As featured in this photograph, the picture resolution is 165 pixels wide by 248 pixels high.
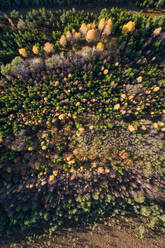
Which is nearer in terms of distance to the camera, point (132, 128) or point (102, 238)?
point (102, 238)

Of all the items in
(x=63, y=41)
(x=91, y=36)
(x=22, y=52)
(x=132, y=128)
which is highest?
(x=91, y=36)

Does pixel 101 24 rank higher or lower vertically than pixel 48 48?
higher

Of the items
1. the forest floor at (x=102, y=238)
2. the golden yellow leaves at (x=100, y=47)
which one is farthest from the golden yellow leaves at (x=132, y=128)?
the forest floor at (x=102, y=238)

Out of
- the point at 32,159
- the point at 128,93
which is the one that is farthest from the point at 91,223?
the point at 128,93

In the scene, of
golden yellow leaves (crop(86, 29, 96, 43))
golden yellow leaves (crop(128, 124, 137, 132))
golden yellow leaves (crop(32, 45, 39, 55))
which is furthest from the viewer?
golden yellow leaves (crop(128, 124, 137, 132))

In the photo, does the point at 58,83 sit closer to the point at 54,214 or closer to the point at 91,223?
the point at 54,214

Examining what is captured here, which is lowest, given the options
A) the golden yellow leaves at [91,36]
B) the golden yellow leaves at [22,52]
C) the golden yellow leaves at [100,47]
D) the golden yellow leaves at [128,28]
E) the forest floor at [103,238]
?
the forest floor at [103,238]

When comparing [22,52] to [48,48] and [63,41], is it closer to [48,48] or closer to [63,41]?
[48,48]

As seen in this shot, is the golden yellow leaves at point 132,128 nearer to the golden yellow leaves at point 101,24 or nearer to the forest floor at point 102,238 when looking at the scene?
the forest floor at point 102,238

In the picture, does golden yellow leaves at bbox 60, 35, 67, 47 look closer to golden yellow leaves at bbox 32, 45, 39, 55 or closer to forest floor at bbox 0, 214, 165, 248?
golden yellow leaves at bbox 32, 45, 39, 55

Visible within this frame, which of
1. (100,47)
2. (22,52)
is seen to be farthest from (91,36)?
(22,52)

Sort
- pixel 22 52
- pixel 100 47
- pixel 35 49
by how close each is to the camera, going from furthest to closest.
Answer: pixel 22 52 → pixel 35 49 → pixel 100 47

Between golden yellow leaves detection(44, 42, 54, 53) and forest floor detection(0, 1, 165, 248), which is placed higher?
golden yellow leaves detection(44, 42, 54, 53)

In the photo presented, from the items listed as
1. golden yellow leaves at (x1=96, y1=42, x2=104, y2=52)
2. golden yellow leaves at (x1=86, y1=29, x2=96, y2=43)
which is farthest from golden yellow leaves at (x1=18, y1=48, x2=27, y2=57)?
golden yellow leaves at (x1=96, y1=42, x2=104, y2=52)
